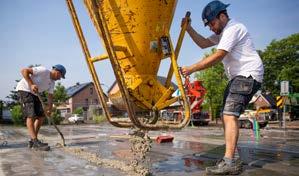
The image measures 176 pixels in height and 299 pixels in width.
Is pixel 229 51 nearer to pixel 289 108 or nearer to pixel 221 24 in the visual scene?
pixel 221 24

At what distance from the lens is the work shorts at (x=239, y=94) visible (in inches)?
140

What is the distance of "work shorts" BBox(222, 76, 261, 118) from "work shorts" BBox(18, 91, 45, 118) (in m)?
4.16

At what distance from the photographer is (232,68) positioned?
3.71 metres

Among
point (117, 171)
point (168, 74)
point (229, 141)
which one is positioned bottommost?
point (117, 171)

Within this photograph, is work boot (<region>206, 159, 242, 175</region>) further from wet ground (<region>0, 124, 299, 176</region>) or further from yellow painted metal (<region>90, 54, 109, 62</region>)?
yellow painted metal (<region>90, 54, 109, 62</region>)

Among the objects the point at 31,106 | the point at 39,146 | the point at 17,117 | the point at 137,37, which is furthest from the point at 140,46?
the point at 17,117

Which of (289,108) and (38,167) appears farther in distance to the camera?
(289,108)

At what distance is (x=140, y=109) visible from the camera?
4.08 m

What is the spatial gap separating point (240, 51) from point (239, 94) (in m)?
0.44

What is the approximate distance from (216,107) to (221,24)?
1183 inches

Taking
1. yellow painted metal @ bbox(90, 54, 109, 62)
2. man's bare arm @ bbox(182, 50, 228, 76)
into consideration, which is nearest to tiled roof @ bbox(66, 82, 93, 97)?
yellow painted metal @ bbox(90, 54, 109, 62)

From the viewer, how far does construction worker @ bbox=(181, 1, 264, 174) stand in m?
3.54

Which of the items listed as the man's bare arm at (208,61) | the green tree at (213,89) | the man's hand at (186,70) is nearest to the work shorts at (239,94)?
the man's bare arm at (208,61)

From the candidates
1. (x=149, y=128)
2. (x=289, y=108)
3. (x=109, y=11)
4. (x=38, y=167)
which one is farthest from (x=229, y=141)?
(x=289, y=108)
